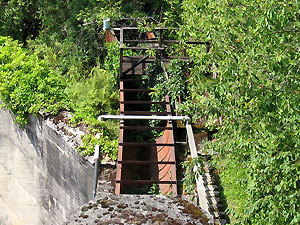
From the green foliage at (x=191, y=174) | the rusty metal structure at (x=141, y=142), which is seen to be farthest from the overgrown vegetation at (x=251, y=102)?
the rusty metal structure at (x=141, y=142)

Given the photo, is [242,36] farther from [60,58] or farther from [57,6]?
[57,6]

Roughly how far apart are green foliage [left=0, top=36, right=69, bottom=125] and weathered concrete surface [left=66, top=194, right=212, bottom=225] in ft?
15.8

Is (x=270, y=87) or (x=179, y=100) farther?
(x=179, y=100)

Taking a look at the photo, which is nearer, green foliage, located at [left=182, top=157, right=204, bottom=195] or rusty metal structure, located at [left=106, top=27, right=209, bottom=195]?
green foliage, located at [left=182, top=157, right=204, bottom=195]

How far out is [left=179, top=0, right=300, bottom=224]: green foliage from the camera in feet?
17.3

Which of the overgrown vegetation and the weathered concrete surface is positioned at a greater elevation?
the overgrown vegetation

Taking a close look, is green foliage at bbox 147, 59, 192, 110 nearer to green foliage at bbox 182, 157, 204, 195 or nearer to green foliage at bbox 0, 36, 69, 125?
green foliage at bbox 0, 36, 69, 125

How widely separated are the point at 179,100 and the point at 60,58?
17.8ft

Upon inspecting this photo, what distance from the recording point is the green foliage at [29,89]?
35.4 ft

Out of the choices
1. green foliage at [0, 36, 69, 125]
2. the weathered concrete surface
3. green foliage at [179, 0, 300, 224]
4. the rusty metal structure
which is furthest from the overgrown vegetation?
green foliage at [0, 36, 69, 125]

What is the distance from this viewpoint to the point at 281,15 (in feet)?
17.0

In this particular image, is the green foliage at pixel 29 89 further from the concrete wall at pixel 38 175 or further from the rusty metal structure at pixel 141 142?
the rusty metal structure at pixel 141 142

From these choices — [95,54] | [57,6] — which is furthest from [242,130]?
[57,6]

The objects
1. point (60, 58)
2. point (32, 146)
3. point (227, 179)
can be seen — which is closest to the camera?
point (227, 179)
